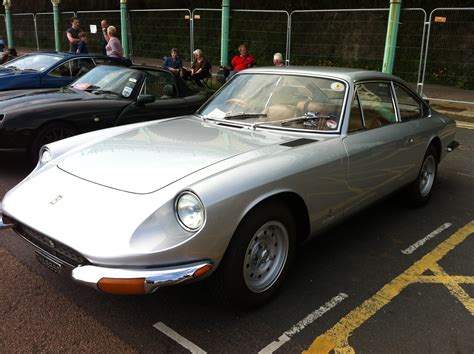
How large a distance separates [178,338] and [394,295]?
1503 mm

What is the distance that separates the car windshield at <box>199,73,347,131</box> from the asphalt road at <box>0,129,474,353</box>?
42.1 inches

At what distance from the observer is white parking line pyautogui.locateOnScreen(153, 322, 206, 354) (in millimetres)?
2576

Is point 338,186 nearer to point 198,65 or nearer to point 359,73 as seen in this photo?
point 359,73

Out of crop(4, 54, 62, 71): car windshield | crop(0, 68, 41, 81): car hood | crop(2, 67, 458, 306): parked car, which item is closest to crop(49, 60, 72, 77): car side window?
crop(4, 54, 62, 71): car windshield

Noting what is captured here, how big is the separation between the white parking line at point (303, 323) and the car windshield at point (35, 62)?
684 cm

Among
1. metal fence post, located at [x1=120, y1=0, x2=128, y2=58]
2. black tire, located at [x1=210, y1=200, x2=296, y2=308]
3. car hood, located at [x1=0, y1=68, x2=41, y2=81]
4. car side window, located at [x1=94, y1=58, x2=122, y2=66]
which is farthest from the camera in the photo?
metal fence post, located at [x1=120, y1=0, x2=128, y2=58]

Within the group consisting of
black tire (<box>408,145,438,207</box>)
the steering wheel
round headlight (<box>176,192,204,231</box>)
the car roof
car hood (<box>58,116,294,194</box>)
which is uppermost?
the car roof

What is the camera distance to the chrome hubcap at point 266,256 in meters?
2.88

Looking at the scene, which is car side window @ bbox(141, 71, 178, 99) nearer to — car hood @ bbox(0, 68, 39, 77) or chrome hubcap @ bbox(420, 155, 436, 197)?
car hood @ bbox(0, 68, 39, 77)

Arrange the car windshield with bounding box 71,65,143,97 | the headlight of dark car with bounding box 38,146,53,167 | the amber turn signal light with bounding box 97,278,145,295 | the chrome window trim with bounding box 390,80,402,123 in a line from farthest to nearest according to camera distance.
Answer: the car windshield with bounding box 71,65,143,97, the chrome window trim with bounding box 390,80,402,123, the headlight of dark car with bounding box 38,146,53,167, the amber turn signal light with bounding box 97,278,145,295

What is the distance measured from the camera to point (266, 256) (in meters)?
3.01

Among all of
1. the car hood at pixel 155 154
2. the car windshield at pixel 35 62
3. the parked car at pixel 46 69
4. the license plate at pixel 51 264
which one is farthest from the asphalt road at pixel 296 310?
the car windshield at pixel 35 62

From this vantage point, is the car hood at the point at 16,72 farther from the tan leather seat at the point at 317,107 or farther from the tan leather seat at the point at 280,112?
the tan leather seat at the point at 317,107

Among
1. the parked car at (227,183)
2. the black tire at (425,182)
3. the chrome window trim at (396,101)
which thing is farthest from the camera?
the black tire at (425,182)
